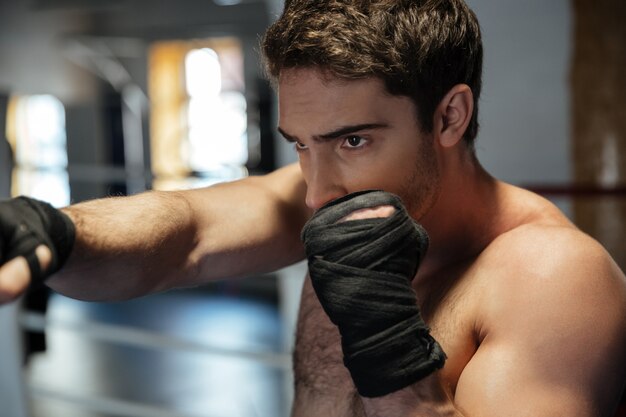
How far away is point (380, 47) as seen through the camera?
0.97 metres

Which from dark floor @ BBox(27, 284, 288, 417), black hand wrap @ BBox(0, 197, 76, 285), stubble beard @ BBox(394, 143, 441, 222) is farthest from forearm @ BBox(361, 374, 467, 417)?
dark floor @ BBox(27, 284, 288, 417)

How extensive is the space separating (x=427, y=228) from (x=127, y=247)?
45 centimetres

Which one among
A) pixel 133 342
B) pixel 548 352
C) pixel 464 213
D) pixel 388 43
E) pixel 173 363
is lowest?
pixel 173 363

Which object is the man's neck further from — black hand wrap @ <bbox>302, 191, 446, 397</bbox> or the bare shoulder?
black hand wrap @ <bbox>302, 191, 446, 397</bbox>

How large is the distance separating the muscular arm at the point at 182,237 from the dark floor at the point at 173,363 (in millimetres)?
1786

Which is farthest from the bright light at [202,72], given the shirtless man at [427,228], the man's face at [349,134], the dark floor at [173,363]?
the man's face at [349,134]

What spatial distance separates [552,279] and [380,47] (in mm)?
358

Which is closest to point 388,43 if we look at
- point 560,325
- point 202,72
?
point 560,325

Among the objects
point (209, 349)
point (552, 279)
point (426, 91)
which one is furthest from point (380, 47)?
point (209, 349)

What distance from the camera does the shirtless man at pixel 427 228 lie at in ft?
2.89

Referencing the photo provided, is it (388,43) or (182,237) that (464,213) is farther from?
(182,237)

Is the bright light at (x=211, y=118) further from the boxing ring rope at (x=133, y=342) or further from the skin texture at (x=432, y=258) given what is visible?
the skin texture at (x=432, y=258)

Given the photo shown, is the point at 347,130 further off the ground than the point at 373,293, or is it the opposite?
the point at 347,130

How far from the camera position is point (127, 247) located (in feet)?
2.96
